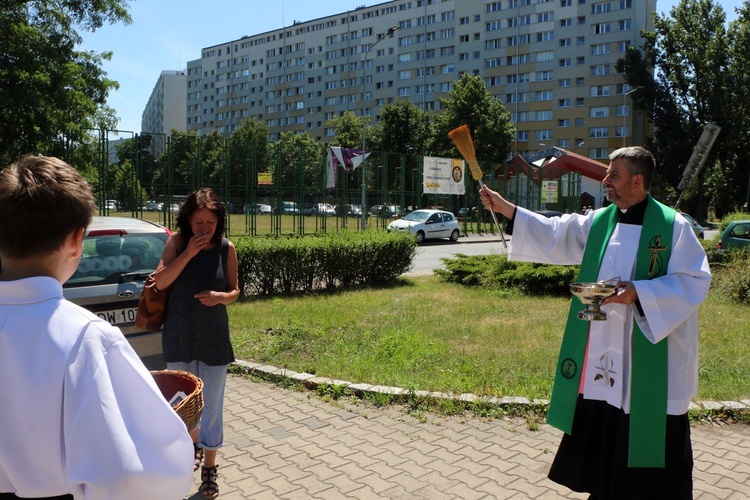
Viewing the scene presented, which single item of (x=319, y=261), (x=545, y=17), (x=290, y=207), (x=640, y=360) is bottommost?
(x=319, y=261)

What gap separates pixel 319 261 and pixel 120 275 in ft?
22.0

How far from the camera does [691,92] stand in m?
58.8

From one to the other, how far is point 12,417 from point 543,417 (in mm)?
4752

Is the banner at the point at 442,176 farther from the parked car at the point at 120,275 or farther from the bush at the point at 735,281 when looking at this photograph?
the parked car at the point at 120,275

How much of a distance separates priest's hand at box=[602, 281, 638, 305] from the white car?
25493mm

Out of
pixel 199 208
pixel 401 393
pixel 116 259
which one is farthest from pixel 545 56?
pixel 199 208

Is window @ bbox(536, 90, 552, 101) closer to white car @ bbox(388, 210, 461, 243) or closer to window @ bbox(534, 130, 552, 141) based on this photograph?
window @ bbox(534, 130, 552, 141)

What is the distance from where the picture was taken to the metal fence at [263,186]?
18.9m

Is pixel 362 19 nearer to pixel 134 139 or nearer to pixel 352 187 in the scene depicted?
pixel 352 187

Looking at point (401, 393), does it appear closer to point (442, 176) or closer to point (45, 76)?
point (45, 76)

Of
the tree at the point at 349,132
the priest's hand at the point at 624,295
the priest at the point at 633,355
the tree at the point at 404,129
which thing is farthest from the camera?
the tree at the point at 349,132

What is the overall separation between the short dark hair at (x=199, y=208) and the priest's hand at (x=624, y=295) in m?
2.25

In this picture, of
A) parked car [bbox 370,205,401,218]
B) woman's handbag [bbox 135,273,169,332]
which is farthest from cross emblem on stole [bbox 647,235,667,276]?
parked car [bbox 370,205,401,218]

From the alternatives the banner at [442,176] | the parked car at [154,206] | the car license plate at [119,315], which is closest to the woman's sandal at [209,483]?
the car license plate at [119,315]
